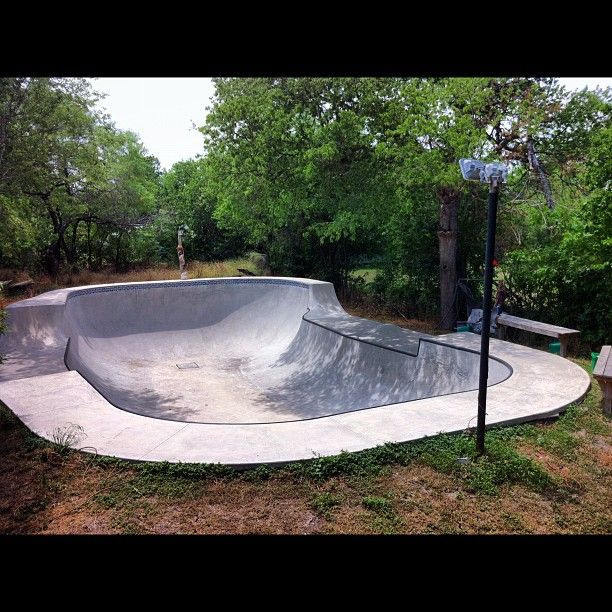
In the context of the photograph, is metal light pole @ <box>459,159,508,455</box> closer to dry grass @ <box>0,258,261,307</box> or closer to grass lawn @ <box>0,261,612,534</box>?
grass lawn @ <box>0,261,612,534</box>

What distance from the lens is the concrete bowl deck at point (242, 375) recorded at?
4531 mm

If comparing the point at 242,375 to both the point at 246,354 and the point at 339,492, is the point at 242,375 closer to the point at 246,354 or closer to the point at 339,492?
the point at 246,354

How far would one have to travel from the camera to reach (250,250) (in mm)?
23391

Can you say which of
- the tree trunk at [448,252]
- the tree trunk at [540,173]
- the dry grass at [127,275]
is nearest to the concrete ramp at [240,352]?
the tree trunk at [448,252]

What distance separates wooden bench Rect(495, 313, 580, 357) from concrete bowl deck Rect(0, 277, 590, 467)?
801 mm

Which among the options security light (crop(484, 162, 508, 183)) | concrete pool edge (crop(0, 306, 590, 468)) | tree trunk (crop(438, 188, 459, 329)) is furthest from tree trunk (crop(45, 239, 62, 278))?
security light (crop(484, 162, 508, 183))

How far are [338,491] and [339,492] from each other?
2 cm

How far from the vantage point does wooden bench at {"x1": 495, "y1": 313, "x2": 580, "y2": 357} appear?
25.9 ft

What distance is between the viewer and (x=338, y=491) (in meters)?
3.55

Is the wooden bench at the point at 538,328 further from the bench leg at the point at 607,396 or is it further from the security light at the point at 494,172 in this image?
the security light at the point at 494,172
